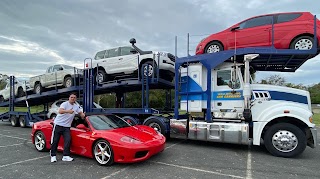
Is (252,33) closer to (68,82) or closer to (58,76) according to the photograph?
(68,82)

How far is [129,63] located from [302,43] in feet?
18.8

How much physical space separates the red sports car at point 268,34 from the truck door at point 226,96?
0.94 meters

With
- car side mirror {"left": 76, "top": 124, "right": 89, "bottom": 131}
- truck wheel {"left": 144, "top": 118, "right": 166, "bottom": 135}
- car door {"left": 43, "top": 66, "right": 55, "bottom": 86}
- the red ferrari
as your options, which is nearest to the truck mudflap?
the red ferrari

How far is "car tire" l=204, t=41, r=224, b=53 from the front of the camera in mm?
7203

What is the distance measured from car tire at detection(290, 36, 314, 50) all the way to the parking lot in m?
2.90

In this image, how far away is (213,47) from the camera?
7.31 meters

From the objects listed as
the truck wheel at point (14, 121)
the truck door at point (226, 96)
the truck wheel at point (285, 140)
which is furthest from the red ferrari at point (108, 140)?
the truck wheel at point (14, 121)

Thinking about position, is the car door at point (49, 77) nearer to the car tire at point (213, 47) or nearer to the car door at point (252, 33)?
the car tire at point (213, 47)

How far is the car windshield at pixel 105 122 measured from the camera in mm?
5271

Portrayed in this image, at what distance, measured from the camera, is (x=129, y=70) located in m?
8.70

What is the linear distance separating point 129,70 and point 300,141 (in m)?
6.03

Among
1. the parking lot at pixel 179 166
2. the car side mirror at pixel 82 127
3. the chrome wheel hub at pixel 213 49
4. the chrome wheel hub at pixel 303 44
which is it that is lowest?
the parking lot at pixel 179 166

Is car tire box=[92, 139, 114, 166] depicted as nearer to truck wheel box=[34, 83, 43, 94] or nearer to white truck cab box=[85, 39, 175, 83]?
white truck cab box=[85, 39, 175, 83]

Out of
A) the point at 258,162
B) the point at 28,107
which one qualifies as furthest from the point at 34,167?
the point at 28,107
